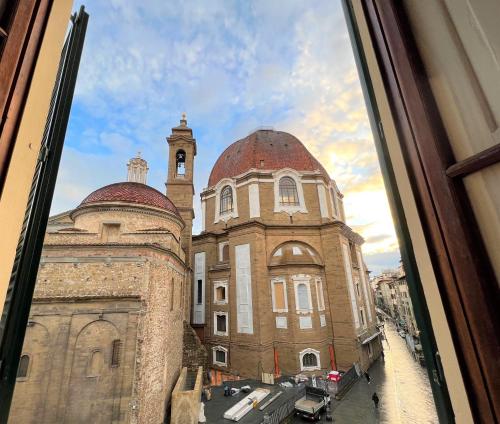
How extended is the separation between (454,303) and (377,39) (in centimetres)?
137

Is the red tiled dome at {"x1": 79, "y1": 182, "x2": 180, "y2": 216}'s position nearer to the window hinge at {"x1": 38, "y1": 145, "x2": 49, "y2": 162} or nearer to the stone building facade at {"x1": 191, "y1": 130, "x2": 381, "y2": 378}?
the stone building facade at {"x1": 191, "y1": 130, "x2": 381, "y2": 378}

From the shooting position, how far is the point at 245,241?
17.6 m

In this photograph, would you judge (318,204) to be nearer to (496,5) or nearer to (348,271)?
(348,271)

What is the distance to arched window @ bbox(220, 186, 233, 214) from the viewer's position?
20.7 meters

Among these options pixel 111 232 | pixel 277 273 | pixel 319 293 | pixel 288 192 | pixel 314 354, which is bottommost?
pixel 314 354

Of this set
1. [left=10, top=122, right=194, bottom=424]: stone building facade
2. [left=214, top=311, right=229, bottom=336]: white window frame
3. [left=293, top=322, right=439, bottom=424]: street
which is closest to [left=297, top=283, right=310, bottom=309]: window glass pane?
[left=293, top=322, right=439, bottom=424]: street

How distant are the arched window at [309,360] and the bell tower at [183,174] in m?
10.8

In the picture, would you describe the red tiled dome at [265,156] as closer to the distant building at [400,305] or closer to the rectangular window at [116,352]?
the distant building at [400,305]

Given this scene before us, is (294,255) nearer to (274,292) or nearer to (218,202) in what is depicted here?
(274,292)

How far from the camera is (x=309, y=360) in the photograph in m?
15.4

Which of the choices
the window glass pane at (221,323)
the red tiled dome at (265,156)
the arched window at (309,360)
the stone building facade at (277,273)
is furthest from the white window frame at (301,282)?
the red tiled dome at (265,156)

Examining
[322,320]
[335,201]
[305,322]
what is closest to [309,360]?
[305,322]

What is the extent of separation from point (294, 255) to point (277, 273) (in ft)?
5.75

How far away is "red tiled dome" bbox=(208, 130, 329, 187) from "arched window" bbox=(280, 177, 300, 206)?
57.0 inches
